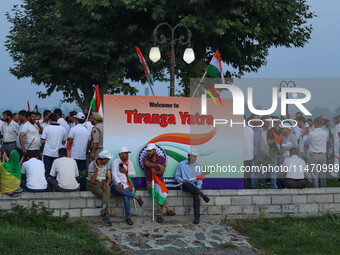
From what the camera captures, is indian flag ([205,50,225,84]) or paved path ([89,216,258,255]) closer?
paved path ([89,216,258,255])

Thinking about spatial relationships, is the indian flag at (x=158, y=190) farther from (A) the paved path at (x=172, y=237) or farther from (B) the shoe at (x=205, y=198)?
(B) the shoe at (x=205, y=198)

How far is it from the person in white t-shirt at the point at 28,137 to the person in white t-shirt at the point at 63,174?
2133mm

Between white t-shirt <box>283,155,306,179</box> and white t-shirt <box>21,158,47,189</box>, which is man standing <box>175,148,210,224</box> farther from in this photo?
white t-shirt <box>21,158,47,189</box>

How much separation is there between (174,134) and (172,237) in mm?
2998

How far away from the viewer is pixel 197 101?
45.4 feet

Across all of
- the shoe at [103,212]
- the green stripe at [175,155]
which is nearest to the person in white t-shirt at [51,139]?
the shoe at [103,212]

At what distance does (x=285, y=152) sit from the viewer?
15.7m

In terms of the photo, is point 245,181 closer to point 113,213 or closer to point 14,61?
point 113,213

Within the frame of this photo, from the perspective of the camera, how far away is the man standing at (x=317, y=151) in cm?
1451

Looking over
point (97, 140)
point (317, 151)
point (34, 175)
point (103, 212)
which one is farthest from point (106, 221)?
point (317, 151)

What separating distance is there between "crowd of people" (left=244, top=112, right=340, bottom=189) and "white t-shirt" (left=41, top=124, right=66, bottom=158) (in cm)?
484

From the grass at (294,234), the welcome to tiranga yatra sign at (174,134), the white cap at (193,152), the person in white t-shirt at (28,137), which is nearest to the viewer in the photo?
the grass at (294,234)

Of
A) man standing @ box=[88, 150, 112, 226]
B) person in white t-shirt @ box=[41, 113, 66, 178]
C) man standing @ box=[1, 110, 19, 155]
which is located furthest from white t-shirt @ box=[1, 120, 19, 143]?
man standing @ box=[88, 150, 112, 226]

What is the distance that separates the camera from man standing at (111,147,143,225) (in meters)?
12.2
